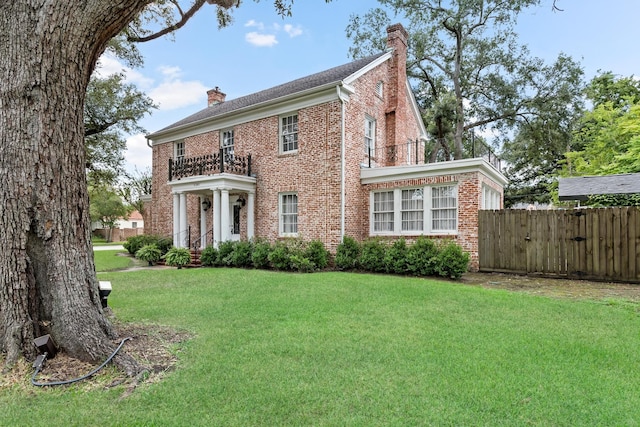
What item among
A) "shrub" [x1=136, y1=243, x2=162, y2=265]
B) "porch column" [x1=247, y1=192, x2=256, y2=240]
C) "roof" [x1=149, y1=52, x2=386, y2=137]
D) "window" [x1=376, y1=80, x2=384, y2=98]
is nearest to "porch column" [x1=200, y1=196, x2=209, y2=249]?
"shrub" [x1=136, y1=243, x2=162, y2=265]

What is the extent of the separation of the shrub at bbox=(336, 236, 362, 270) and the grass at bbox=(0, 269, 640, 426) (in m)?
Answer: 4.59

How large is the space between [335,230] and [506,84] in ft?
59.2

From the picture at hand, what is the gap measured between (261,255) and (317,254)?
1.93 meters

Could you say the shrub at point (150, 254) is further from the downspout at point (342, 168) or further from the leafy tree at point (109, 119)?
the leafy tree at point (109, 119)

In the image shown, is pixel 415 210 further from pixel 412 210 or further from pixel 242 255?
pixel 242 255

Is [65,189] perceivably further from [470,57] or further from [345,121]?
[470,57]

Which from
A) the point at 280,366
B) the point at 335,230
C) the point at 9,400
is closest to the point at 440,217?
the point at 335,230

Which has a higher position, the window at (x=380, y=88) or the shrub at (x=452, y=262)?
the window at (x=380, y=88)

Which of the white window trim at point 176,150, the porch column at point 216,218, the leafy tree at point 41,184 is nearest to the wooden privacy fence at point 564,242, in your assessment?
the porch column at point 216,218

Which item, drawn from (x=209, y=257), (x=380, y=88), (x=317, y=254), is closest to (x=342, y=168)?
(x=317, y=254)

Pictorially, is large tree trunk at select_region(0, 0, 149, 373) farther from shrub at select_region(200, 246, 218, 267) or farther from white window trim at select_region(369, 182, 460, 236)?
white window trim at select_region(369, 182, 460, 236)

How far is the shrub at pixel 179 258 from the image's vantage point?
42.2 ft

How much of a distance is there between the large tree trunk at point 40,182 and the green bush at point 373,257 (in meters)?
8.01

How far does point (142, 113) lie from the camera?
20891 millimetres
